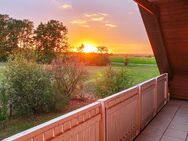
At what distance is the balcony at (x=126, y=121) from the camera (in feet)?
5.36

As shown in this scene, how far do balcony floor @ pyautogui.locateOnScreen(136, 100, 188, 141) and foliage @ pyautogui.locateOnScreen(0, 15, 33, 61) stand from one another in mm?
4719

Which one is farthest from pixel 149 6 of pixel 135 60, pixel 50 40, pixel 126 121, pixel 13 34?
pixel 50 40

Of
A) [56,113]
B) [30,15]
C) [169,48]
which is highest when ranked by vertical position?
[30,15]

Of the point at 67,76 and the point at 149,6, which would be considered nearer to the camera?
the point at 149,6

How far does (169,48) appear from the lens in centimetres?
503

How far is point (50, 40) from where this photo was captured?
26.3ft

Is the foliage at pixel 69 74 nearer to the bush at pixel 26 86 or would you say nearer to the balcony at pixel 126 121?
the bush at pixel 26 86

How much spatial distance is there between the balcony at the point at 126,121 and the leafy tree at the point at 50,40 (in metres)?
4.40

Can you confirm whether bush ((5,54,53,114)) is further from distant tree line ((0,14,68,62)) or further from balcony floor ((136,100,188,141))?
balcony floor ((136,100,188,141))

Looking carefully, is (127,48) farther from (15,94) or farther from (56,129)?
(56,129)

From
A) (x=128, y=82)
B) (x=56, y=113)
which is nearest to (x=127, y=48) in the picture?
(x=128, y=82)

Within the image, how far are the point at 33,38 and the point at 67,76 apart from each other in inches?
77.2

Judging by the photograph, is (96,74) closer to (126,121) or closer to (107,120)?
(126,121)

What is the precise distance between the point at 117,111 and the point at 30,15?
622 cm
